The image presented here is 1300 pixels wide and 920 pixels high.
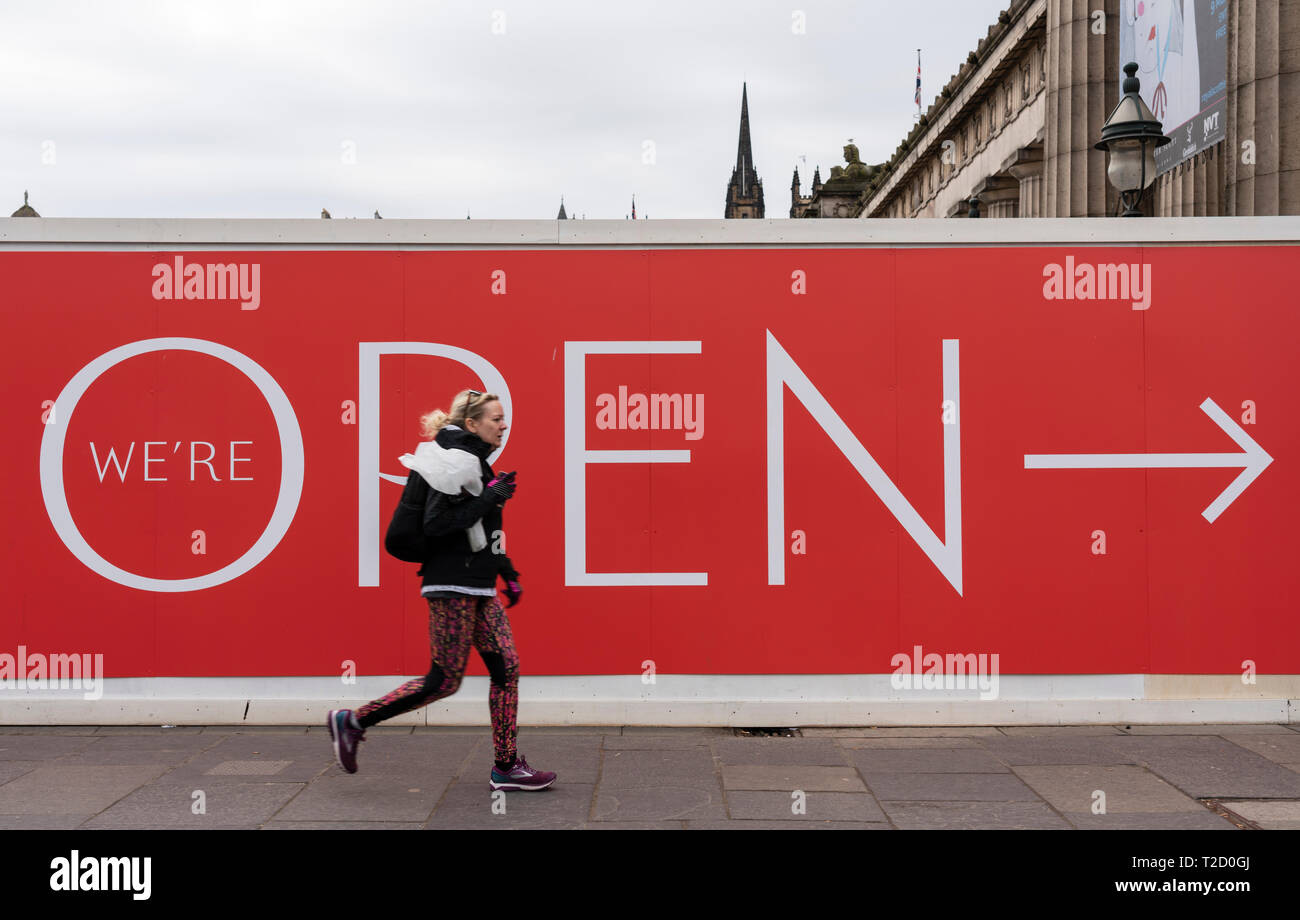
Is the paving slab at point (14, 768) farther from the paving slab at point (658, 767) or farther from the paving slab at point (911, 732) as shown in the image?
the paving slab at point (911, 732)

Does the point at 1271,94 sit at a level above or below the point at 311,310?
above

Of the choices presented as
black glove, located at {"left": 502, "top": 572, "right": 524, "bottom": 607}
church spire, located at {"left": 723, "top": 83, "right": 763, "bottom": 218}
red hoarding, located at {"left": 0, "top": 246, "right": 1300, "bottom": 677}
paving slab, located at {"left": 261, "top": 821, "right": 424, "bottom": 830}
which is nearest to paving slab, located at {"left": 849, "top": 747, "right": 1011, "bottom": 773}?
red hoarding, located at {"left": 0, "top": 246, "right": 1300, "bottom": 677}

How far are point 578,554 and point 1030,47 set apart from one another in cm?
3133

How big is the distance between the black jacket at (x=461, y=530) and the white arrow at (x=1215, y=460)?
352 cm

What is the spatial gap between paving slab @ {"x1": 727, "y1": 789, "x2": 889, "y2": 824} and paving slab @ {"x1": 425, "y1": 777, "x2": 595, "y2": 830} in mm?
682

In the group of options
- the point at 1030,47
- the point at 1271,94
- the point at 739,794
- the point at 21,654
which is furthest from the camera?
the point at 1030,47

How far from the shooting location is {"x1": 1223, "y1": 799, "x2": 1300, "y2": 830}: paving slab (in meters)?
4.34

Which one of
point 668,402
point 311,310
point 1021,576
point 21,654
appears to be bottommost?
point 21,654

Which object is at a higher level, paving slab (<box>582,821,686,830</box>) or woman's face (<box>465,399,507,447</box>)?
woman's face (<box>465,399,507,447</box>)

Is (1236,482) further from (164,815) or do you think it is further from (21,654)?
(21,654)

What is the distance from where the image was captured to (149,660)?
6.14 m

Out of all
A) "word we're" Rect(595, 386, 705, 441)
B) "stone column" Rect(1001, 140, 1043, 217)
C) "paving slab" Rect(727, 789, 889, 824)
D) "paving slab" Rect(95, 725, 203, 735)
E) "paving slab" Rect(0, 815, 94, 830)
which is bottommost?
"paving slab" Rect(95, 725, 203, 735)

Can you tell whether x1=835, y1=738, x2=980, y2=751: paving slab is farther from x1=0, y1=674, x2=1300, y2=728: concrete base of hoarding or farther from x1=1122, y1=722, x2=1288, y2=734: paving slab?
x1=1122, y1=722, x2=1288, y2=734: paving slab
